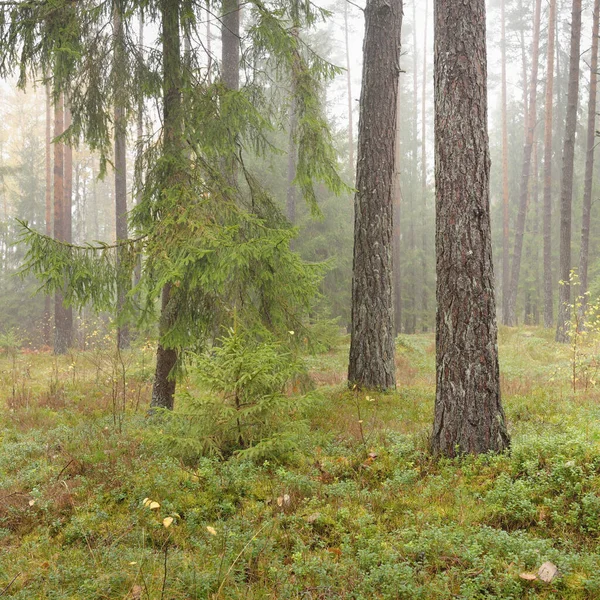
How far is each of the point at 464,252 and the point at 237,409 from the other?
284cm

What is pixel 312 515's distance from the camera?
4.02 m

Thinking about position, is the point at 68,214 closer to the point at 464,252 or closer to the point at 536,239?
the point at 464,252

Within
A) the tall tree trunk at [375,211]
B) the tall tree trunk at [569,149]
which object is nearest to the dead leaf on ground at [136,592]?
the tall tree trunk at [375,211]

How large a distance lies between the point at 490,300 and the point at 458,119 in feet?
6.06

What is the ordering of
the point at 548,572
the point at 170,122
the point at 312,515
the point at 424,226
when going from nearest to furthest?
1. the point at 548,572
2. the point at 312,515
3. the point at 170,122
4. the point at 424,226

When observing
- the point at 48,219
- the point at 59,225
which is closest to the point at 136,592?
the point at 59,225

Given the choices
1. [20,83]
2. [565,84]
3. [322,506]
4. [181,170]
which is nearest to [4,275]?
[20,83]

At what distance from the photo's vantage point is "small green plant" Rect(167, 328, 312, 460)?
5.00 metres

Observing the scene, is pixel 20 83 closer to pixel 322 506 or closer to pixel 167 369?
pixel 167 369

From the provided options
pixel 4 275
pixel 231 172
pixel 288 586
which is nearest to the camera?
pixel 288 586

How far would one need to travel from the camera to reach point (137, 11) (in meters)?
6.77

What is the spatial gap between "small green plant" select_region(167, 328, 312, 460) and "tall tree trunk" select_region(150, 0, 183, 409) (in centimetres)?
133

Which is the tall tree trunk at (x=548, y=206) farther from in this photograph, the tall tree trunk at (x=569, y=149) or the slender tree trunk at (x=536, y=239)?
the slender tree trunk at (x=536, y=239)

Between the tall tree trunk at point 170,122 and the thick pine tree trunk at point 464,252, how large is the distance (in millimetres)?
3443
